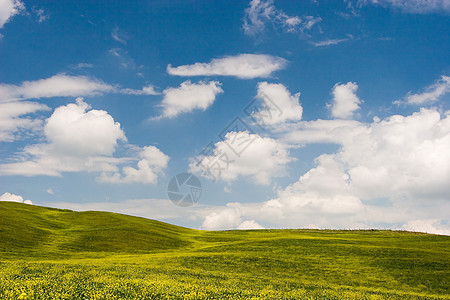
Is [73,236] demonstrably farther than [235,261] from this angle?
Yes

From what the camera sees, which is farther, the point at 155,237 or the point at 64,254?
the point at 155,237

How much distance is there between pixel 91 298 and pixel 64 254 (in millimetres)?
46307

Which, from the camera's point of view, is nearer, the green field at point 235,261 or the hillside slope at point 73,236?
the green field at point 235,261

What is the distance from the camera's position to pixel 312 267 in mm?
47438

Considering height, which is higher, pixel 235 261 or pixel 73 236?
pixel 73 236

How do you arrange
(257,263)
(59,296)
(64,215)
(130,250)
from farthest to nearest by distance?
1. (64,215)
2. (130,250)
3. (257,263)
4. (59,296)

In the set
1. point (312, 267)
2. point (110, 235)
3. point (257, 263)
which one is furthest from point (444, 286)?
point (110, 235)

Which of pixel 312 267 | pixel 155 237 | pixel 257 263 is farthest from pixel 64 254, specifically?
pixel 312 267

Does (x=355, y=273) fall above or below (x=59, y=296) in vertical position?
below

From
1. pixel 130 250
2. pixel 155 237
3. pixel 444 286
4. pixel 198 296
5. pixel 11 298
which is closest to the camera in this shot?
pixel 11 298

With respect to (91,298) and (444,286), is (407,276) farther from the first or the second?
(91,298)

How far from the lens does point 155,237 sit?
74.8 m

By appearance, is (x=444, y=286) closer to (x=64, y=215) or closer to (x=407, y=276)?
(x=407, y=276)

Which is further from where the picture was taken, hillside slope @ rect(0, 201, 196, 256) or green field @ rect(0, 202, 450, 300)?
hillside slope @ rect(0, 201, 196, 256)
